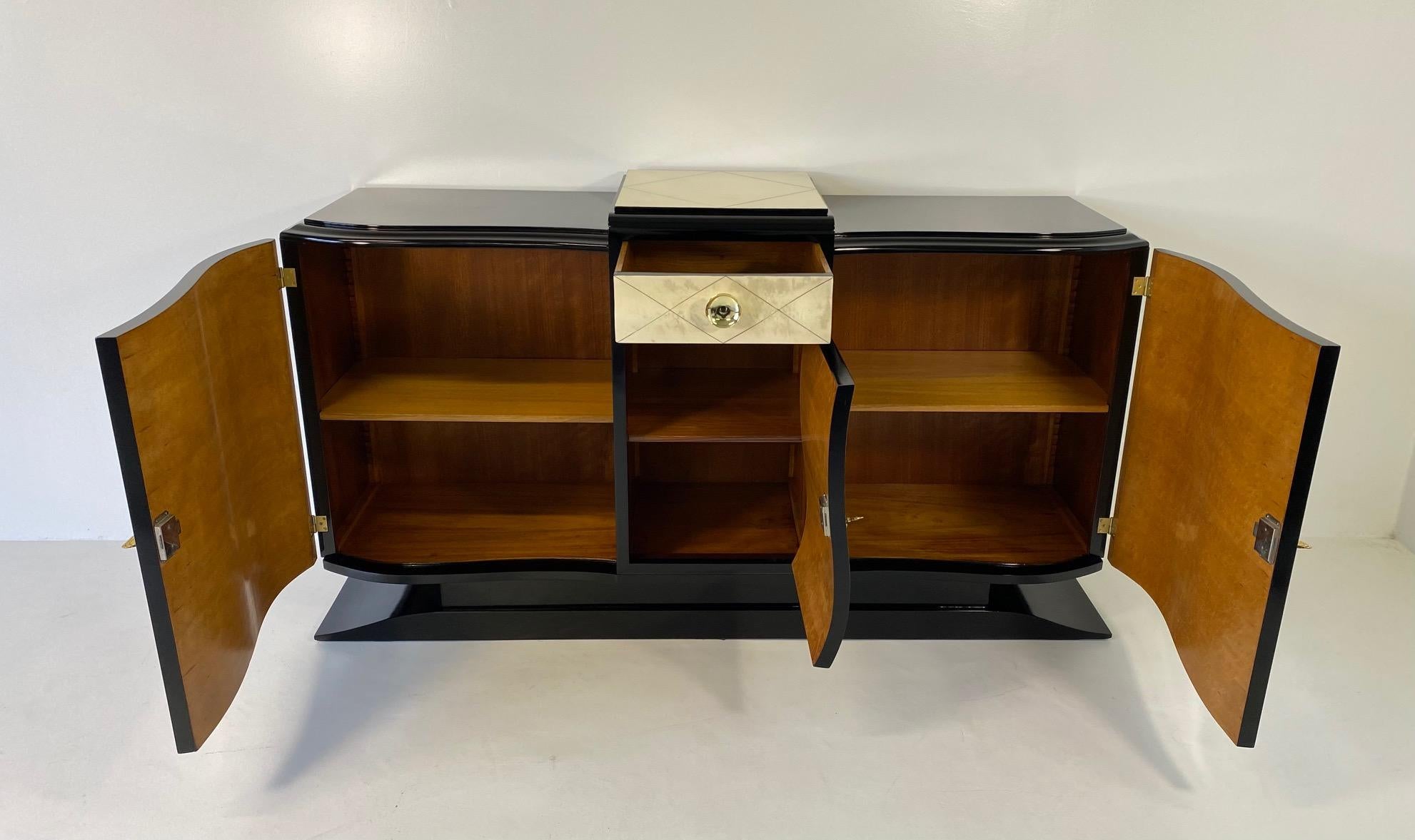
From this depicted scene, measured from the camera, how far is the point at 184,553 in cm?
151

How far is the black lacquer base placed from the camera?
83.2 inches

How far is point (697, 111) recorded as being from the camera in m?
2.10

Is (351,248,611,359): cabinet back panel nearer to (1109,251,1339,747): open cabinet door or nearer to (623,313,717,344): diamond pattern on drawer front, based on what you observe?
A: (623,313,717,344): diamond pattern on drawer front

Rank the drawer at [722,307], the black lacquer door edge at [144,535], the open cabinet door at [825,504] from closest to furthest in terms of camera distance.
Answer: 1. the black lacquer door edge at [144,535]
2. the open cabinet door at [825,504]
3. the drawer at [722,307]

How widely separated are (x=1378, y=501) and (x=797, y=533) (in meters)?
1.59

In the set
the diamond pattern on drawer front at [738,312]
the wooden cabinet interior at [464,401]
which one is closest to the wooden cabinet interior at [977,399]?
the diamond pattern on drawer front at [738,312]

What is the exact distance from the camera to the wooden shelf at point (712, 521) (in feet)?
6.63

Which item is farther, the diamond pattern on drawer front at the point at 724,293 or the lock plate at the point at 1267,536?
the diamond pattern on drawer front at the point at 724,293

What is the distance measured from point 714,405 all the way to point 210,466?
2.99 feet

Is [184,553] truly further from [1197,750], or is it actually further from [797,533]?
[1197,750]

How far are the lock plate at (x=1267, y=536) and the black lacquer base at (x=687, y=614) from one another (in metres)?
0.67

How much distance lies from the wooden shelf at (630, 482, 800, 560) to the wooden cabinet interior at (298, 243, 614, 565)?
0.28 ft

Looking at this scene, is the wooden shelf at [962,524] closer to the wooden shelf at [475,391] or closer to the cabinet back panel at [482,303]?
the wooden shelf at [475,391]

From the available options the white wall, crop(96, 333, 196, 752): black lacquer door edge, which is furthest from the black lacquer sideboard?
the white wall
